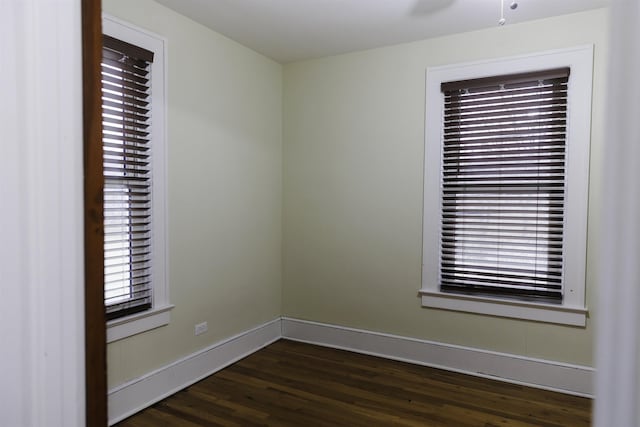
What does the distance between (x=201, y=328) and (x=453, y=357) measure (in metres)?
1.89

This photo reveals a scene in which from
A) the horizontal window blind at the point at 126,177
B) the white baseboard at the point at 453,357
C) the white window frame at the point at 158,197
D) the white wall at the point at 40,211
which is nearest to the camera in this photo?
the white wall at the point at 40,211

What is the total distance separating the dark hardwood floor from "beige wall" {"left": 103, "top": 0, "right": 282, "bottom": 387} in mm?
333

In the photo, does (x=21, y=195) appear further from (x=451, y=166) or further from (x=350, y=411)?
(x=451, y=166)

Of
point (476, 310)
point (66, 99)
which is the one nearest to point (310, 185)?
point (476, 310)

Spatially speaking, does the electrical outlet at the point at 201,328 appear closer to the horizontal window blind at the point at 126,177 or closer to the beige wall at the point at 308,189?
the beige wall at the point at 308,189

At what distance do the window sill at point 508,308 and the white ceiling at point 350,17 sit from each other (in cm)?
194

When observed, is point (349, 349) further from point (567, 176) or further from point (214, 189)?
point (567, 176)

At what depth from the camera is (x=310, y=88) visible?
3695 millimetres

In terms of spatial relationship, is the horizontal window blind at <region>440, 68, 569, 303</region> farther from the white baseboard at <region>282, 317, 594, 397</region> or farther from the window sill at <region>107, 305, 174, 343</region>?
the window sill at <region>107, 305, 174, 343</region>

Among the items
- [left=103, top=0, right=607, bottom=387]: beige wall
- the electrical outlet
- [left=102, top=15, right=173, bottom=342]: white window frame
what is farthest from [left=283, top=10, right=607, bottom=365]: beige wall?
[left=102, top=15, right=173, bottom=342]: white window frame

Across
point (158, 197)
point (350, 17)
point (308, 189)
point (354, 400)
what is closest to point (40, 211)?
point (158, 197)

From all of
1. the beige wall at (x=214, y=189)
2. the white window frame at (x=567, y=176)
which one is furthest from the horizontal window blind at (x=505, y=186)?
the beige wall at (x=214, y=189)

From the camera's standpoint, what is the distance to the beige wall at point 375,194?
293 cm

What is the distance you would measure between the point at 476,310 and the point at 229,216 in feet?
6.52
